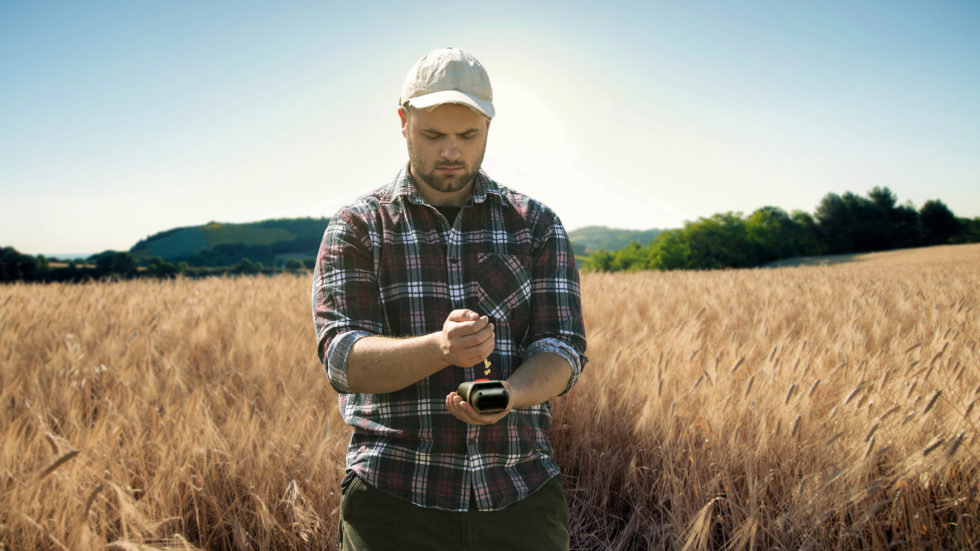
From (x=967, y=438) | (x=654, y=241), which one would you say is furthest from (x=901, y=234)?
(x=967, y=438)

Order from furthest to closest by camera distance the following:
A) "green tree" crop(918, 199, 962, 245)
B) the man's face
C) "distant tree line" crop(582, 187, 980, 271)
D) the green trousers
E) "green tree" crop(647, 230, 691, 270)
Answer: "green tree" crop(918, 199, 962, 245) → "distant tree line" crop(582, 187, 980, 271) → "green tree" crop(647, 230, 691, 270) → the man's face → the green trousers

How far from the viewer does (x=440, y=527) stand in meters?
1.24

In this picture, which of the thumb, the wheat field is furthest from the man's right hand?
the wheat field

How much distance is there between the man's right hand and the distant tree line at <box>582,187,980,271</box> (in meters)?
34.8

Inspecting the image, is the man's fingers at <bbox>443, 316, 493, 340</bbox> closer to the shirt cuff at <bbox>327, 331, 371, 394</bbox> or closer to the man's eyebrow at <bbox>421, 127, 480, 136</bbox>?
the shirt cuff at <bbox>327, 331, 371, 394</bbox>

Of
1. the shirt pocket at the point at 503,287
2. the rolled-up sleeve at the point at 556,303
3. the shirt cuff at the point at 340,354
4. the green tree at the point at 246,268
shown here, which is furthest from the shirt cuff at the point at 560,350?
the green tree at the point at 246,268

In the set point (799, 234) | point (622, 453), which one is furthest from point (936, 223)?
point (622, 453)

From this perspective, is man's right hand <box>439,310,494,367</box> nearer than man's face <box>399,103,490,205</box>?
Yes

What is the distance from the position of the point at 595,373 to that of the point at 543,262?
3.52 feet

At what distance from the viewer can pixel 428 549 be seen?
120 cm

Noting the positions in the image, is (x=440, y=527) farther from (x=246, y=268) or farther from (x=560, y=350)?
(x=246, y=268)

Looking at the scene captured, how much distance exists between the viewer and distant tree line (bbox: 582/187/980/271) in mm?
34906

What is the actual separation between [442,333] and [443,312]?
334mm

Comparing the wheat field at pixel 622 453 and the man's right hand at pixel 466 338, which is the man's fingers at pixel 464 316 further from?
the wheat field at pixel 622 453
